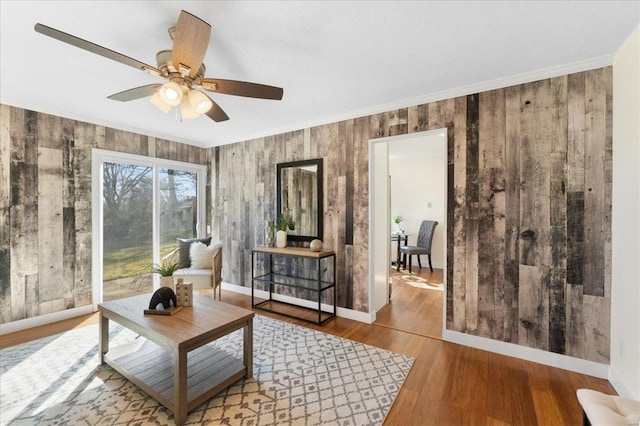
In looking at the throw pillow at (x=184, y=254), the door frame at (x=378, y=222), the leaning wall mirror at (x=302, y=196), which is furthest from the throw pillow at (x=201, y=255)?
the door frame at (x=378, y=222)

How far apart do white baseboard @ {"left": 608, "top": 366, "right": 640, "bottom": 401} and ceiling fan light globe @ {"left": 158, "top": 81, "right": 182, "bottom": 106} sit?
356 centimetres

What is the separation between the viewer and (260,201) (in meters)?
4.19

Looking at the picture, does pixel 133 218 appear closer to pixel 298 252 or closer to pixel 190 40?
pixel 298 252

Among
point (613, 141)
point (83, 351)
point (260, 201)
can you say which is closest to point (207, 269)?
point (260, 201)

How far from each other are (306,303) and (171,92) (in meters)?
2.94

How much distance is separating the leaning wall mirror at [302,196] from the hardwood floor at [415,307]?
4.51 feet

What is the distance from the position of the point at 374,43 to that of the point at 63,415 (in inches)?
129

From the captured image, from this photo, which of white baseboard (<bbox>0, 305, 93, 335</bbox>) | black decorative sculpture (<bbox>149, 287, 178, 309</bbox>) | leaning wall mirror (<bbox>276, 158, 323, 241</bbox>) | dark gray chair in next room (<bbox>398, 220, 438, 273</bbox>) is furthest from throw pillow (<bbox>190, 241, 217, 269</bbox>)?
dark gray chair in next room (<bbox>398, 220, 438, 273</bbox>)

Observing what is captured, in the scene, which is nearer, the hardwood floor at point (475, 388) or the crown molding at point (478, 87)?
the hardwood floor at point (475, 388)

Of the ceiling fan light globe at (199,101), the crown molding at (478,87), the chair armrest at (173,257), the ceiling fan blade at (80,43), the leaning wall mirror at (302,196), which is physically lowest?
the chair armrest at (173,257)

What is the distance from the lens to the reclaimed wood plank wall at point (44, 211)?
2932mm

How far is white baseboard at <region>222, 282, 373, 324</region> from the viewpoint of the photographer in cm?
326

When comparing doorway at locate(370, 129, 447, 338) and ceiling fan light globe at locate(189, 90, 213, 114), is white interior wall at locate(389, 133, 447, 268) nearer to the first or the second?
doorway at locate(370, 129, 447, 338)

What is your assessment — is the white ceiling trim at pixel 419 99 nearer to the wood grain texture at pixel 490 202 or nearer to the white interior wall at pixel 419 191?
the wood grain texture at pixel 490 202
